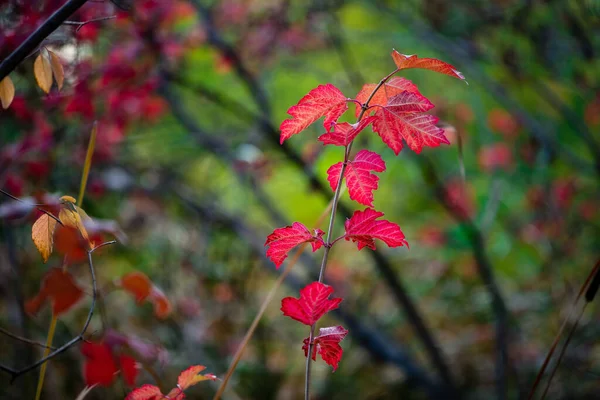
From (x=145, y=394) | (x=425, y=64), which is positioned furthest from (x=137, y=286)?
(x=425, y=64)

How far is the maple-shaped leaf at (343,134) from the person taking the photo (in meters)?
0.53

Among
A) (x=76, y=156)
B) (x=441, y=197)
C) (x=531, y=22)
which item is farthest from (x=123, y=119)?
(x=531, y=22)

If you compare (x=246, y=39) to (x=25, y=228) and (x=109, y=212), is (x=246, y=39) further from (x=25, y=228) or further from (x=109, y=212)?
(x=25, y=228)

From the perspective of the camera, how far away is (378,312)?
259cm

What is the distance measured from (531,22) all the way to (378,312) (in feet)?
5.10

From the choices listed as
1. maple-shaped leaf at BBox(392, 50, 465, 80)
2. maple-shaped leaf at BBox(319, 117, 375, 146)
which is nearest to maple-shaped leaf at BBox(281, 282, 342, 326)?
maple-shaped leaf at BBox(319, 117, 375, 146)

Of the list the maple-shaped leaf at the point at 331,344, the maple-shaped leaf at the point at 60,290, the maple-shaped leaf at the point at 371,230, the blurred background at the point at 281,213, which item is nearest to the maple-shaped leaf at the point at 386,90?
the maple-shaped leaf at the point at 371,230

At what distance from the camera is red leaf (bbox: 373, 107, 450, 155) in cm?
54

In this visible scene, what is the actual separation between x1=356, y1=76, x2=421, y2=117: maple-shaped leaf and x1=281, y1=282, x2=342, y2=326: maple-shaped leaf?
223mm

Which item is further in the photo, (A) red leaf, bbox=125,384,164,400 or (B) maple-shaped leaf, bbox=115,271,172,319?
(B) maple-shaped leaf, bbox=115,271,172,319

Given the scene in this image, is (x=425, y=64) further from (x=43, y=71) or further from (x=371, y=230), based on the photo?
(x=43, y=71)

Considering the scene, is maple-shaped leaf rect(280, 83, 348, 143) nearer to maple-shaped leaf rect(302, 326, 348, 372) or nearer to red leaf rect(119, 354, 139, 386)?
maple-shaped leaf rect(302, 326, 348, 372)

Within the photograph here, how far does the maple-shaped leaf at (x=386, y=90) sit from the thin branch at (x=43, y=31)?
0.34 meters

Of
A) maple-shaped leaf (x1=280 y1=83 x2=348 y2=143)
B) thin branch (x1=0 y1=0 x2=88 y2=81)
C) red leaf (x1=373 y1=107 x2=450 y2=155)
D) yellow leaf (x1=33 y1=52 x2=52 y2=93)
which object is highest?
thin branch (x1=0 y1=0 x2=88 y2=81)
